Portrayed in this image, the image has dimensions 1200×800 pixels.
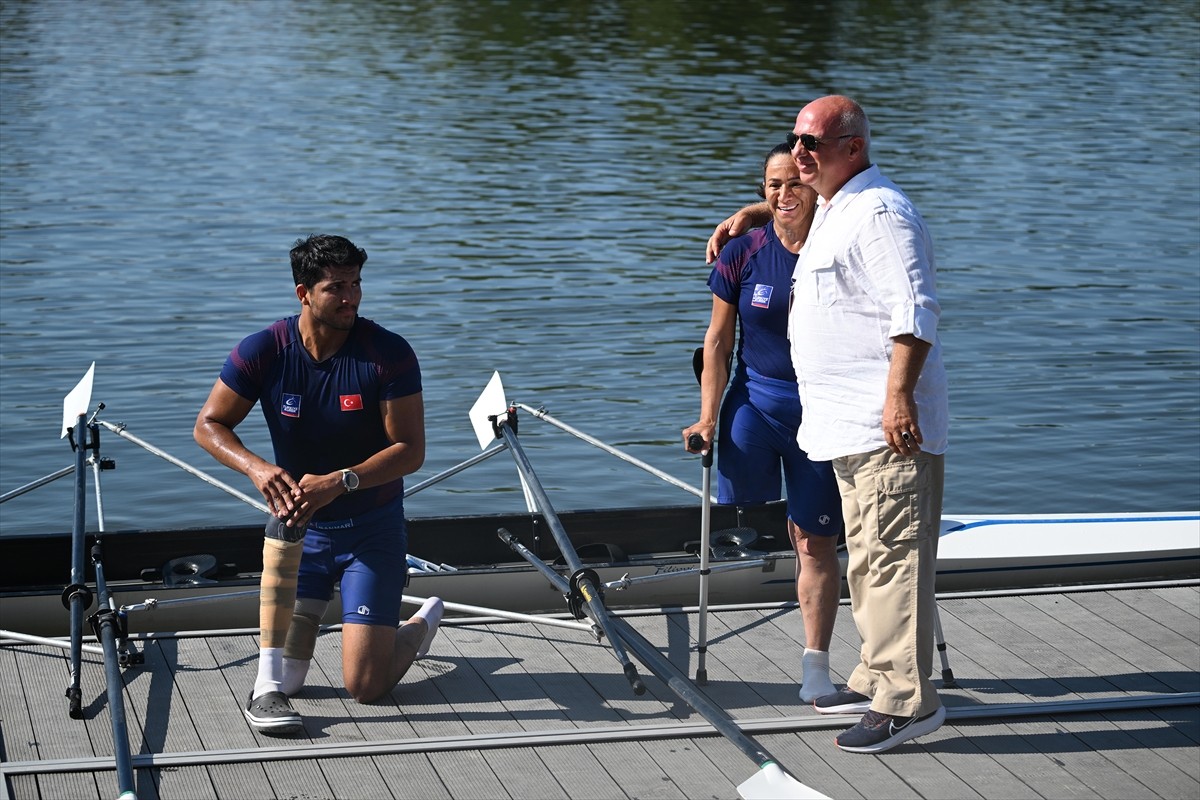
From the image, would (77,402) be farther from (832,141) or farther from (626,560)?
(832,141)

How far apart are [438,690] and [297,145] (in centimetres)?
1951

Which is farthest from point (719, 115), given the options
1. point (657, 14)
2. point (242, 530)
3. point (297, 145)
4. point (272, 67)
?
point (242, 530)

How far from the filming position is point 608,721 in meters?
5.48

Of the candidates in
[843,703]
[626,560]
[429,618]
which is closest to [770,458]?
[843,703]

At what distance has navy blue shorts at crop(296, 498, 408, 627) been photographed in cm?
559

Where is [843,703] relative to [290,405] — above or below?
below

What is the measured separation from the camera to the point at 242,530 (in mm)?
6953

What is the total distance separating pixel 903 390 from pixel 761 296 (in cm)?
99

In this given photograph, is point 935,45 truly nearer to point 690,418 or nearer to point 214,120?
point 214,120

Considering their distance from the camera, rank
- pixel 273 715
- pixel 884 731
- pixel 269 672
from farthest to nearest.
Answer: pixel 269 672 → pixel 273 715 → pixel 884 731

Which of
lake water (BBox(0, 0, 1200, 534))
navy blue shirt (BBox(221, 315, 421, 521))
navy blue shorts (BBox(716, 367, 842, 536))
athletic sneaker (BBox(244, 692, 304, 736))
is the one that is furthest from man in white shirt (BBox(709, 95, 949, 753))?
lake water (BBox(0, 0, 1200, 534))

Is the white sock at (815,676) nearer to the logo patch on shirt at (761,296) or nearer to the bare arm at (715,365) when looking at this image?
the bare arm at (715,365)

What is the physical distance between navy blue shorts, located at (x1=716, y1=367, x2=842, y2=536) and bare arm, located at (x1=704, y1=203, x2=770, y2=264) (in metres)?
0.48

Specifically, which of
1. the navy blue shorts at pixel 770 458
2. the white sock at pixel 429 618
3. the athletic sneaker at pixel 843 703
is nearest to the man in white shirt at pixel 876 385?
the athletic sneaker at pixel 843 703
